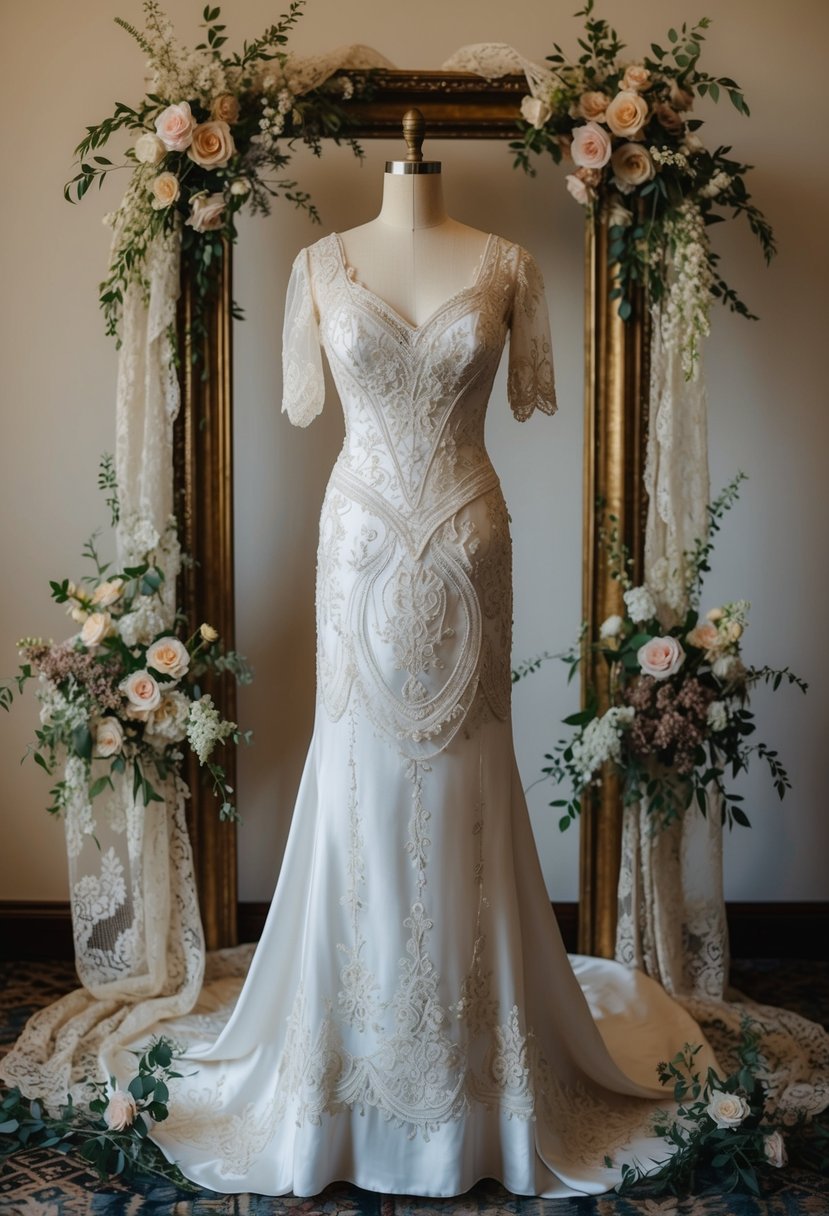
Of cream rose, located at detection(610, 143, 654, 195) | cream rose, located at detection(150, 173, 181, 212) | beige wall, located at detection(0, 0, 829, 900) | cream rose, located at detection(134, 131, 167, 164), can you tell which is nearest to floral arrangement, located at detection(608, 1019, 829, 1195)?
beige wall, located at detection(0, 0, 829, 900)

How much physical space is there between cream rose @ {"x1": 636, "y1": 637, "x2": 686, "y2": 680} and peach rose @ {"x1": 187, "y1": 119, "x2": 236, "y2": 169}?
5.28ft

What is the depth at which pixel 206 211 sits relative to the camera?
130 inches

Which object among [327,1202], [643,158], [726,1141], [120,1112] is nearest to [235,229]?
[643,158]

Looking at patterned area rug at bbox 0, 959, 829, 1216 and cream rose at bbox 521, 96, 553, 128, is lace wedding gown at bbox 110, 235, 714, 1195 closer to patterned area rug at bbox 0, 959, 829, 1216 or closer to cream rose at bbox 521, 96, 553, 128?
patterned area rug at bbox 0, 959, 829, 1216

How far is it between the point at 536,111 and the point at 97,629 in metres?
1.69

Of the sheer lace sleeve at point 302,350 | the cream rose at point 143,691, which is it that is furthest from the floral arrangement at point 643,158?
the cream rose at point 143,691

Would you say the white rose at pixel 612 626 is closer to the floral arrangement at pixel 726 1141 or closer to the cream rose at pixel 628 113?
the floral arrangement at pixel 726 1141

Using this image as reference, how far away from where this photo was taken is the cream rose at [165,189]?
3.23 metres

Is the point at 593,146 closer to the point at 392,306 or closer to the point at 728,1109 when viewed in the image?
the point at 392,306

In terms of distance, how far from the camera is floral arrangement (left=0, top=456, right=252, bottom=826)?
10.9 ft

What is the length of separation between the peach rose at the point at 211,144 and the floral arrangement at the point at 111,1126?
6.71ft

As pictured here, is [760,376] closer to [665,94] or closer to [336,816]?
[665,94]

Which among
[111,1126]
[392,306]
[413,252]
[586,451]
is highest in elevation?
[413,252]

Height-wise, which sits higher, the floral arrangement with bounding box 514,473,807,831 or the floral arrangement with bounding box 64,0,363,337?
the floral arrangement with bounding box 64,0,363,337
